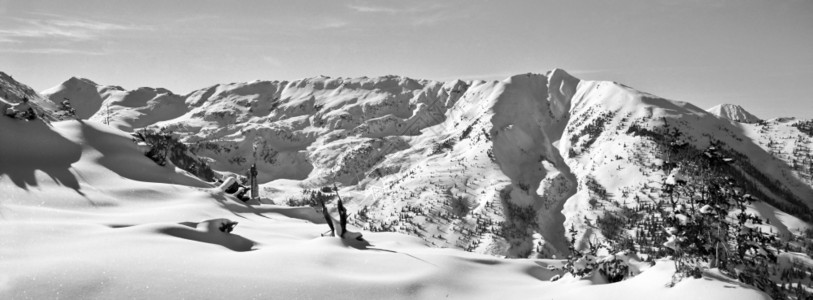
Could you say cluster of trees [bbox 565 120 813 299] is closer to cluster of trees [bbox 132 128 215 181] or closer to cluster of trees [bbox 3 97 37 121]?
cluster of trees [bbox 132 128 215 181]

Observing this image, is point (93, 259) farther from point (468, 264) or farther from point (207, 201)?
point (207, 201)

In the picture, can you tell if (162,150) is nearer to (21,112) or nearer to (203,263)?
(21,112)

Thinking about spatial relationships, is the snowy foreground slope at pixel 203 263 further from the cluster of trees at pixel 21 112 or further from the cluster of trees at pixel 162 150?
the cluster of trees at pixel 162 150

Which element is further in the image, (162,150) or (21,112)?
(162,150)

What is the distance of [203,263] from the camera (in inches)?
503

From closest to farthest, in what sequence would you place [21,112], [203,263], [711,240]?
1. [203,263]
2. [711,240]
3. [21,112]

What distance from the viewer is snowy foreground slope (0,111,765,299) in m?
10.8

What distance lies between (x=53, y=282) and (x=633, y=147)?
220470 mm

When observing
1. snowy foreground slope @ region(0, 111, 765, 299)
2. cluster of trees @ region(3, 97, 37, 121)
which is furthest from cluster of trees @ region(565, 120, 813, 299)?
cluster of trees @ region(3, 97, 37, 121)

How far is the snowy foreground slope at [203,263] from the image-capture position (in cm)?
1077

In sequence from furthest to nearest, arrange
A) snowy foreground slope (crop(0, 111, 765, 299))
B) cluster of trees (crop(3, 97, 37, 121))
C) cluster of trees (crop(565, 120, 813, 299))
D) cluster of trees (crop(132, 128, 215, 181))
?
cluster of trees (crop(132, 128, 215, 181)), cluster of trees (crop(3, 97, 37, 121)), cluster of trees (crop(565, 120, 813, 299)), snowy foreground slope (crop(0, 111, 765, 299))

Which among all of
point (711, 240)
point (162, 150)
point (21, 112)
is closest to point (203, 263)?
point (711, 240)

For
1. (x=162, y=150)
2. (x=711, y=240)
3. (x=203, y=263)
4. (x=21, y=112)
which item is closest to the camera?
(x=203, y=263)

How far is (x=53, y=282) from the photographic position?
10.2 m
